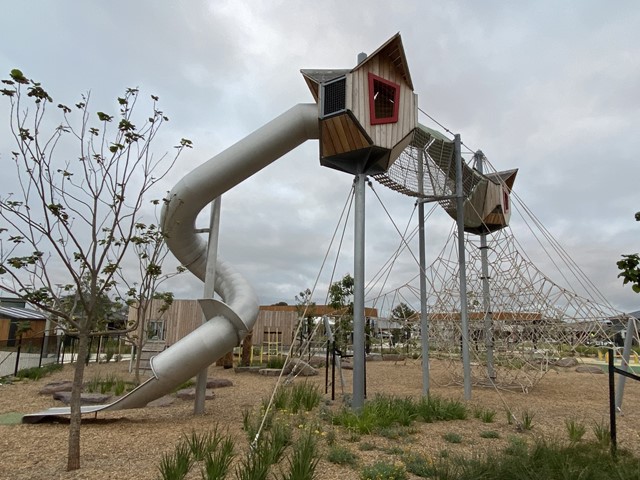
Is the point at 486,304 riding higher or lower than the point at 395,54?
lower

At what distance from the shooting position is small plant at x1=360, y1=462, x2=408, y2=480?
4412mm

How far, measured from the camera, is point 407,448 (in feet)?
18.6

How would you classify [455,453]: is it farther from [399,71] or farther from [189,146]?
[399,71]

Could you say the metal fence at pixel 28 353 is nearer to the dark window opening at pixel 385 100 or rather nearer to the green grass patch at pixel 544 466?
the dark window opening at pixel 385 100

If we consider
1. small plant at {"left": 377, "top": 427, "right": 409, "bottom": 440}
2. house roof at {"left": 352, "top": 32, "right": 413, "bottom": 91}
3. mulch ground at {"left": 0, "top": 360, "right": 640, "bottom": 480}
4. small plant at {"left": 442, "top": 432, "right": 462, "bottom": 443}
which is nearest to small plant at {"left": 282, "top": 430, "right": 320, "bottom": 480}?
mulch ground at {"left": 0, "top": 360, "right": 640, "bottom": 480}

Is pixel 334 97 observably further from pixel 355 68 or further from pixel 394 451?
pixel 394 451

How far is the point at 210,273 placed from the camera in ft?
26.9

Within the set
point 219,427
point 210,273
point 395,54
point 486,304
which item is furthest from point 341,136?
point 486,304

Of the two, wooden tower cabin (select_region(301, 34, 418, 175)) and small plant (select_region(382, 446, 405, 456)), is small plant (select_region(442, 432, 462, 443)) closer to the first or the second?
small plant (select_region(382, 446, 405, 456))

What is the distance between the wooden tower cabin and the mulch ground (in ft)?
14.9

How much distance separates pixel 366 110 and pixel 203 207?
3378mm

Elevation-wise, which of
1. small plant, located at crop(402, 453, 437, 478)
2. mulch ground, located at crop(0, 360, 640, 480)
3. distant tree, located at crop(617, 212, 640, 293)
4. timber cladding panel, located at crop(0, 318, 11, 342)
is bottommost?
mulch ground, located at crop(0, 360, 640, 480)

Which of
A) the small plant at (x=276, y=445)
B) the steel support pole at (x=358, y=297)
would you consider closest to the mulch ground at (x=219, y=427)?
the small plant at (x=276, y=445)

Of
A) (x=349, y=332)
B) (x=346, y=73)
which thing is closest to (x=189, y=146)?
(x=346, y=73)
